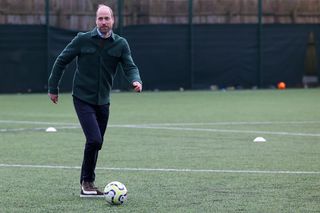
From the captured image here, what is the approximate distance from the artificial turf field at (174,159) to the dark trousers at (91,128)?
0.99ft

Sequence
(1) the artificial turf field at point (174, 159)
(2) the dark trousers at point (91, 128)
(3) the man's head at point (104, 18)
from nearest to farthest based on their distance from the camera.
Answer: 1. (1) the artificial turf field at point (174, 159)
2. (3) the man's head at point (104, 18)
3. (2) the dark trousers at point (91, 128)

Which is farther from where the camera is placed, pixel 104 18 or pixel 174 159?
pixel 174 159

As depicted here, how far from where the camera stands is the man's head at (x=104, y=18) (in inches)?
327

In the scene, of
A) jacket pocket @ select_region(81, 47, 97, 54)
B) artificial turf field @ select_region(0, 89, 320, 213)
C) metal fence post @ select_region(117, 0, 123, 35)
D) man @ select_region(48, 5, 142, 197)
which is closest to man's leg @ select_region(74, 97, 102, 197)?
man @ select_region(48, 5, 142, 197)

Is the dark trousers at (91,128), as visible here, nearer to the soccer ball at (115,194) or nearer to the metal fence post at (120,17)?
the soccer ball at (115,194)

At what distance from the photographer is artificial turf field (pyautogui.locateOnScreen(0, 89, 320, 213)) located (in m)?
8.13

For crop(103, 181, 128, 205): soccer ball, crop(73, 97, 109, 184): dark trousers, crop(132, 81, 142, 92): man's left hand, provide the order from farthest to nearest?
crop(73, 97, 109, 184): dark trousers < crop(132, 81, 142, 92): man's left hand < crop(103, 181, 128, 205): soccer ball

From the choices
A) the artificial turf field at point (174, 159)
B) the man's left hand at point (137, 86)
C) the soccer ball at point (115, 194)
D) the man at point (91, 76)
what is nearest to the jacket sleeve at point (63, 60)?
the man at point (91, 76)

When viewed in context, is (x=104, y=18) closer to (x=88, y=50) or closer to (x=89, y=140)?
(x=88, y=50)

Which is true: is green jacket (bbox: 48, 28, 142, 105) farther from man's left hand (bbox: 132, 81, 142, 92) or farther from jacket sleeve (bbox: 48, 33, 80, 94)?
man's left hand (bbox: 132, 81, 142, 92)

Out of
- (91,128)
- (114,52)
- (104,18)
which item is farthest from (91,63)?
(91,128)

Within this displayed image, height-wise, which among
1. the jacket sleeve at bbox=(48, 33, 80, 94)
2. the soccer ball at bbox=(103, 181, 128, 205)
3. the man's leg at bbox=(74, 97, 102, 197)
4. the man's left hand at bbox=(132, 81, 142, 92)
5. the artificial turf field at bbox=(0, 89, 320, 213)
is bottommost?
the artificial turf field at bbox=(0, 89, 320, 213)

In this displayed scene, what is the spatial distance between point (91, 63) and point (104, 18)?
20.4 inches

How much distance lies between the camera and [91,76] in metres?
8.60
